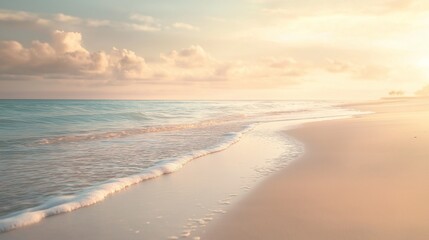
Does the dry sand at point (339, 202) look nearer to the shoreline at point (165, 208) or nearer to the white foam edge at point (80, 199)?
the shoreline at point (165, 208)

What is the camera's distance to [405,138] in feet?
45.2

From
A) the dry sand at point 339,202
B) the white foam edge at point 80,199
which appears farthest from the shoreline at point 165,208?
the dry sand at point 339,202

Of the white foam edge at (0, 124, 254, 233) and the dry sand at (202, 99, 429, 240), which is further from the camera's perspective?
the white foam edge at (0, 124, 254, 233)

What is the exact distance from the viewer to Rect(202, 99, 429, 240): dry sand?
4.68 metres

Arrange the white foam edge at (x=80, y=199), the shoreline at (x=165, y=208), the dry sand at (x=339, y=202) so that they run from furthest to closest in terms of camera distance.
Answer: the white foam edge at (x=80, y=199), the shoreline at (x=165, y=208), the dry sand at (x=339, y=202)

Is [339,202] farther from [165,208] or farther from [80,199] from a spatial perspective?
[80,199]

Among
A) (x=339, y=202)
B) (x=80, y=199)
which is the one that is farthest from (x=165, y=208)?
(x=339, y=202)

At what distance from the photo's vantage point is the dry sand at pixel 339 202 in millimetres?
4684

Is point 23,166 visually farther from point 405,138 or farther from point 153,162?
point 405,138

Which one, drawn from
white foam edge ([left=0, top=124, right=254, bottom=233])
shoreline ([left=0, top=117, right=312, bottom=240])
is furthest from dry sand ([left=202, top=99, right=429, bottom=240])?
white foam edge ([left=0, top=124, right=254, bottom=233])

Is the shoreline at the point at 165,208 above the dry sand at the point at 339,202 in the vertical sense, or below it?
below

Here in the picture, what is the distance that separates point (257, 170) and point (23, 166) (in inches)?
257

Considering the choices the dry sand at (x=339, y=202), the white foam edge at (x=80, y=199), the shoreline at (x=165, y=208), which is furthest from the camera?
the white foam edge at (x=80, y=199)

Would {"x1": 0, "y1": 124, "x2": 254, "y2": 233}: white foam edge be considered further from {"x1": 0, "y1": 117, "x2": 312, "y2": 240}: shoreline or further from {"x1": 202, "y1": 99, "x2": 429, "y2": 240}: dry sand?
{"x1": 202, "y1": 99, "x2": 429, "y2": 240}: dry sand
